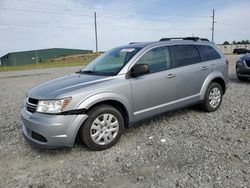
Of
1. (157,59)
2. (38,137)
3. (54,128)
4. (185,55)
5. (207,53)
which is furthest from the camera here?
(207,53)

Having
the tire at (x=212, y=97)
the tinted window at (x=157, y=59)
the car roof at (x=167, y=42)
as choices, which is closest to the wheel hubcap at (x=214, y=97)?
the tire at (x=212, y=97)

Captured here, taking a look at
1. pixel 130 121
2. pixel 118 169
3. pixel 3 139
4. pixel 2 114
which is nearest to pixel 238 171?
pixel 118 169

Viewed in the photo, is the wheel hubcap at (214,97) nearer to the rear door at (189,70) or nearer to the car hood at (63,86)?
the rear door at (189,70)

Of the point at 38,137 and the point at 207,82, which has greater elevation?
the point at 207,82

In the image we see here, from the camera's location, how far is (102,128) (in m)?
3.85

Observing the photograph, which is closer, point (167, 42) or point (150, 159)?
point (150, 159)

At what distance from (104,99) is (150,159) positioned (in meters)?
1.15

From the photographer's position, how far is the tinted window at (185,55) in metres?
4.90

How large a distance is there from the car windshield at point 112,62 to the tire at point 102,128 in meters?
0.71

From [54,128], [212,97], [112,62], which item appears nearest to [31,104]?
[54,128]

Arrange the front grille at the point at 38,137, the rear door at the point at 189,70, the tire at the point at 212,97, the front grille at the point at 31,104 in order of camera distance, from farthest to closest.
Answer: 1. the tire at the point at 212,97
2. the rear door at the point at 189,70
3. the front grille at the point at 31,104
4. the front grille at the point at 38,137

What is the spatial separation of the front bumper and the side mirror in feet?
3.69

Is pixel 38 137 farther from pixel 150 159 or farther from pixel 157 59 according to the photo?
pixel 157 59

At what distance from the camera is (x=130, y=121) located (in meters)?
4.19
